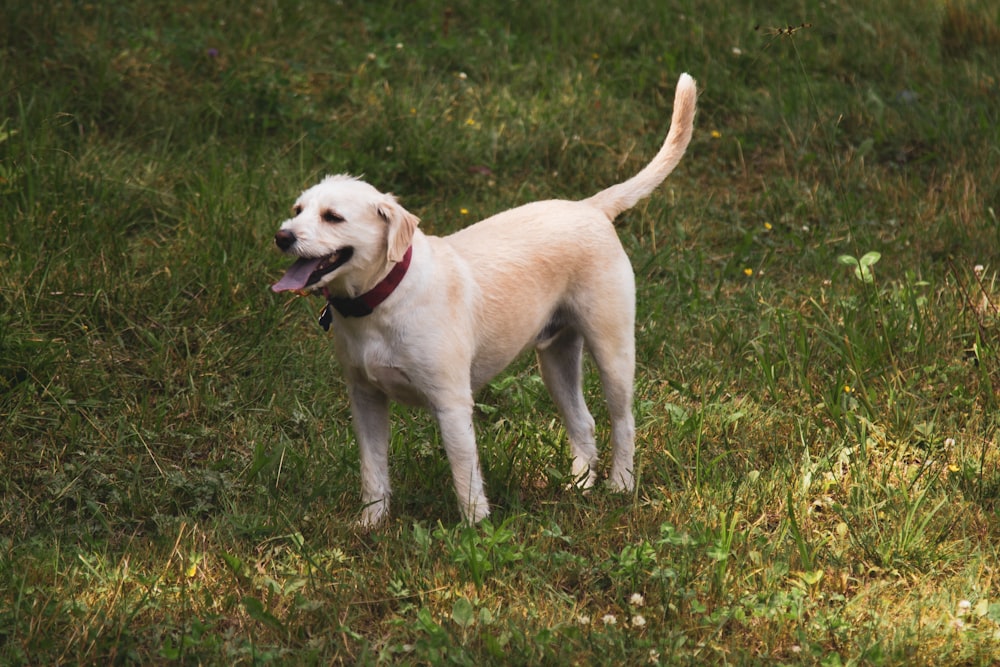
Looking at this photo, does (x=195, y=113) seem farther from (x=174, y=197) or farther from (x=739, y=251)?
(x=739, y=251)

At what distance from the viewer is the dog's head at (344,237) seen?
3.75 metres

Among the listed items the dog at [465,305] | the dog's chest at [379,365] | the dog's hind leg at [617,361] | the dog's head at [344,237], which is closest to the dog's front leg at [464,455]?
the dog at [465,305]

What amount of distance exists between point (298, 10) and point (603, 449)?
182 inches

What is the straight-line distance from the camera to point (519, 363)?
5758 mm

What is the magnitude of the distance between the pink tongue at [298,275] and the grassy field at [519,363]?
2.91ft

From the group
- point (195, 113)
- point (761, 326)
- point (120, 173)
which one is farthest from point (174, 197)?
point (761, 326)

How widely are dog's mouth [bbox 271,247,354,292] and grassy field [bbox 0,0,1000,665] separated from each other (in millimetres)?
888

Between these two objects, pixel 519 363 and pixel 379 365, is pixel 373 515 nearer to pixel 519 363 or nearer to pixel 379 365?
pixel 379 365

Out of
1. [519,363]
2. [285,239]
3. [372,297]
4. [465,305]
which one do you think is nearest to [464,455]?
[465,305]

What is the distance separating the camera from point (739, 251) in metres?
6.70

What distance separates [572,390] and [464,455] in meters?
0.84

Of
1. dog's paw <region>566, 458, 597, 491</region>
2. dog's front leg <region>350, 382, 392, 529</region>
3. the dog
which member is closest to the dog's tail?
the dog

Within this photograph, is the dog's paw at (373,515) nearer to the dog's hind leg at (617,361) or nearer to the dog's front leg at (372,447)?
the dog's front leg at (372,447)

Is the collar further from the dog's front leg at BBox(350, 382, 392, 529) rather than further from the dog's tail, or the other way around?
the dog's tail
